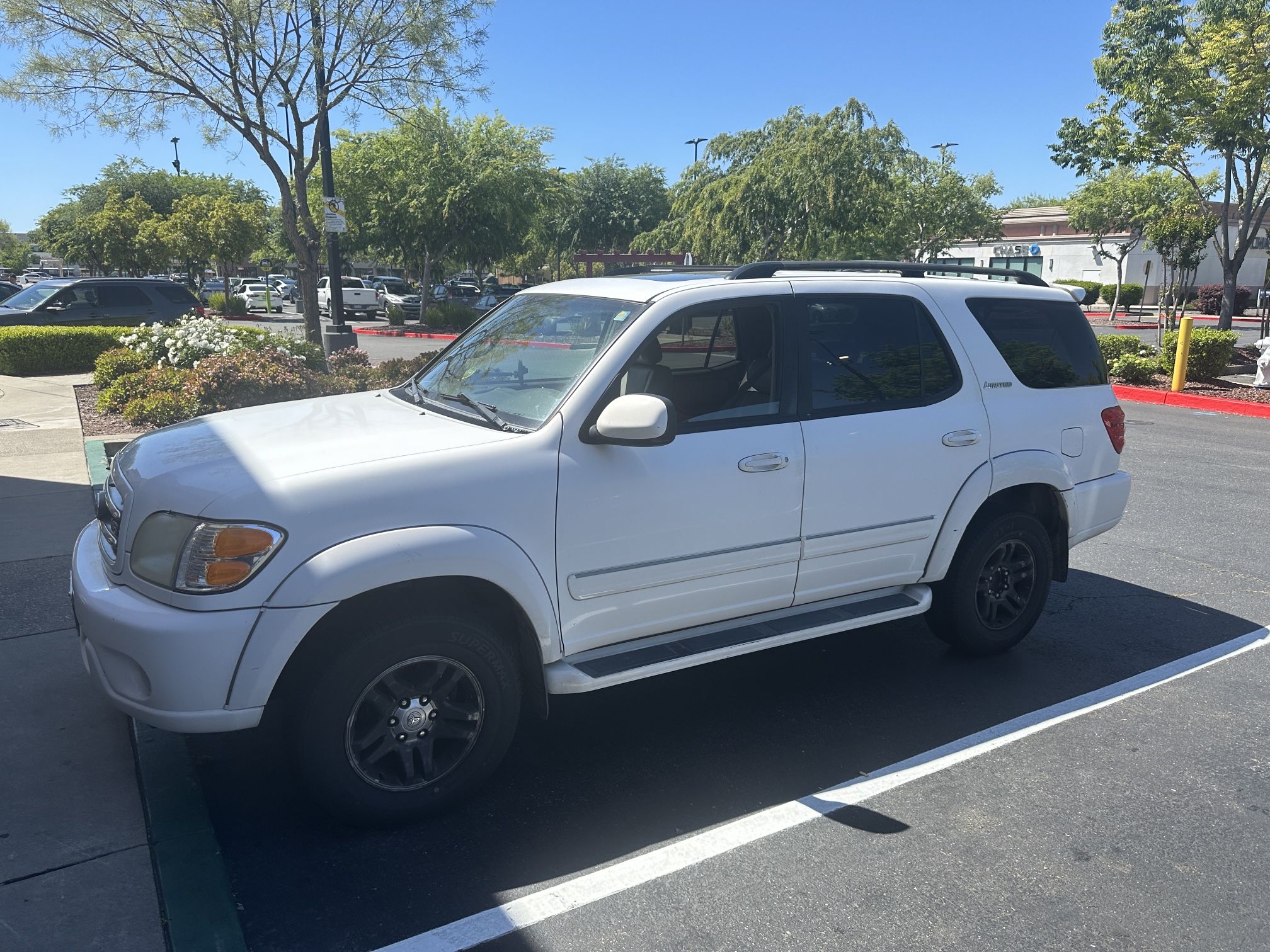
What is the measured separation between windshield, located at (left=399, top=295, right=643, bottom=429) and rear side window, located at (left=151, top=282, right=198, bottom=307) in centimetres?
1590

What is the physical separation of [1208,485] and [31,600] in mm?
9423

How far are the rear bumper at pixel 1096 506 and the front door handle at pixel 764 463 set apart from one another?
77.6 inches

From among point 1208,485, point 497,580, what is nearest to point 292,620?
point 497,580

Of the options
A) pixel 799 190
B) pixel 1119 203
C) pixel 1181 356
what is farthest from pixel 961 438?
pixel 1119 203

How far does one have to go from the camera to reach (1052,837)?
3.49 m

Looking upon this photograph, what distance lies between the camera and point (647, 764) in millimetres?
3996

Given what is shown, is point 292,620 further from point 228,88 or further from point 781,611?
point 228,88

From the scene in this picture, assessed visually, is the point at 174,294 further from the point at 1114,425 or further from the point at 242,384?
the point at 1114,425

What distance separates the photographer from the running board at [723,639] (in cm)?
362

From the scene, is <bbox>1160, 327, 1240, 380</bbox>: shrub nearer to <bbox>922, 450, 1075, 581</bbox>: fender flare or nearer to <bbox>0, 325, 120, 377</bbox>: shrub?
<bbox>922, 450, 1075, 581</bbox>: fender flare

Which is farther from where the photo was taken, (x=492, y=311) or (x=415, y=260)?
(x=415, y=260)

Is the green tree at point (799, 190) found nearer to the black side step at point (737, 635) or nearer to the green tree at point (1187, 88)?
the green tree at point (1187, 88)

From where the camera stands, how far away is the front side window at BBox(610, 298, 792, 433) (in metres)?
3.99

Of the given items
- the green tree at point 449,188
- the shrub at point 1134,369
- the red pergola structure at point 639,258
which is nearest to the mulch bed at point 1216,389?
the shrub at point 1134,369
